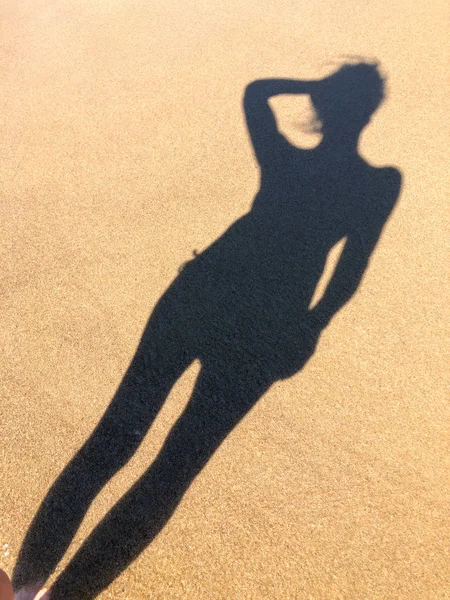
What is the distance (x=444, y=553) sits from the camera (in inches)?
122

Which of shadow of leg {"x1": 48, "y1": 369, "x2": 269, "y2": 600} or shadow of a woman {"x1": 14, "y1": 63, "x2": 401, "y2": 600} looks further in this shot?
shadow of a woman {"x1": 14, "y1": 63, "x2": 401, "y2": 600}

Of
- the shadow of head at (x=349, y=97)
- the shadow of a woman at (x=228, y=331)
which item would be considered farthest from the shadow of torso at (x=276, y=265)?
the shadow of head at (x=349, y=97)

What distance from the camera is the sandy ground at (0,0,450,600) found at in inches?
124

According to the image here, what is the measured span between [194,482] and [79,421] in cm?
92

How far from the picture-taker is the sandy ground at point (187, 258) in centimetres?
316

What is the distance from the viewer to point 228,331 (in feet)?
13.6

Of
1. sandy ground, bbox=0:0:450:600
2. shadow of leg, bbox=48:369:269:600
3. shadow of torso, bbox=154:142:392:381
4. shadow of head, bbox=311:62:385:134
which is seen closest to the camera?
shadow of leg, bbox=48:369:269:600

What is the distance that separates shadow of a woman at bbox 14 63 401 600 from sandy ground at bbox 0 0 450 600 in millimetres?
96

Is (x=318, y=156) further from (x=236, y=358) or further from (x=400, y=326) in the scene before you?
(x=236, y=358)

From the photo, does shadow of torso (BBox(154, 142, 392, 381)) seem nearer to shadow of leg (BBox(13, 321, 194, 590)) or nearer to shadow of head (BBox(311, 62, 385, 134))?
shadow of leg (BBox(13, 321, 194, 590))

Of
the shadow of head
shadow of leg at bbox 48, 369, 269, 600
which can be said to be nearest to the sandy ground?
shadow of leg at bbox 48, 369, 269, 600

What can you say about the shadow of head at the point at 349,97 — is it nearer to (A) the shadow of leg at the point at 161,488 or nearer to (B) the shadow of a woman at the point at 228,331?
(B) the shadow of a woman at the point at 228,331

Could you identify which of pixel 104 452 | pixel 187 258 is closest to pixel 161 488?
pixel 104 452

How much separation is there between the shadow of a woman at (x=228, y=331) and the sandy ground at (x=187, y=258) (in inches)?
3.8
